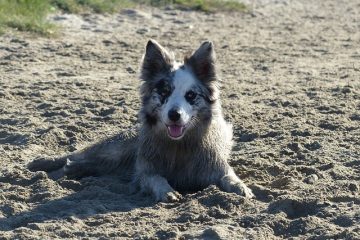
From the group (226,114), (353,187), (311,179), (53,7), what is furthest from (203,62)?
(53,7)

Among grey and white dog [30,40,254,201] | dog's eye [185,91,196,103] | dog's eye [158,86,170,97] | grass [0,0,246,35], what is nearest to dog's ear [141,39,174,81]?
grey and white dog [30,40,254,201]

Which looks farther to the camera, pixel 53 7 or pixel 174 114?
pixel 53 7

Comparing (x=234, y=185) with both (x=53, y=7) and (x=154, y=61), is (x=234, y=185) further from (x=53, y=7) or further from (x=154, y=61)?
(x=53, y=7)

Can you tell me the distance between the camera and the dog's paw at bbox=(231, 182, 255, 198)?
22.6 ft

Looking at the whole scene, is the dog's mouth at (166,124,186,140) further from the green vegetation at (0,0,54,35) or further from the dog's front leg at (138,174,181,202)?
the green vegetation at (0,0,54,35)

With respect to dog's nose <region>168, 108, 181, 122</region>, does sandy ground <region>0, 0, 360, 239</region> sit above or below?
below

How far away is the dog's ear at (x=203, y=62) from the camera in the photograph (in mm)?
7559

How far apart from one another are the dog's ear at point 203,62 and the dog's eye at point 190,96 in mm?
258

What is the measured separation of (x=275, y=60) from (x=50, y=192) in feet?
22.2

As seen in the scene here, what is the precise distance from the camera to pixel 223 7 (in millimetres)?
17797

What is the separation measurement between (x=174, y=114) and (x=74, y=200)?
3.41 ft

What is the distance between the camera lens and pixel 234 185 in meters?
7.01

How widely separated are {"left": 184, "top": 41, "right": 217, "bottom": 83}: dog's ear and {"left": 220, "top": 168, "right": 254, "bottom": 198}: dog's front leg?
0.88 m

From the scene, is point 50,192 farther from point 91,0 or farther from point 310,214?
point 91,0
